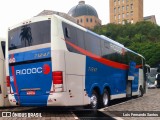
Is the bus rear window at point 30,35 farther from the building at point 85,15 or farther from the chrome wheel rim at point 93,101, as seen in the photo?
the building at point 85,15

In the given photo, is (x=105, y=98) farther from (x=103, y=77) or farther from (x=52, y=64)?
(x=52, y=64)

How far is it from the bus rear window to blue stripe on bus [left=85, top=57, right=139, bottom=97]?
2159 millimetres

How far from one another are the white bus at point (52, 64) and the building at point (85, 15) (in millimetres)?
126115

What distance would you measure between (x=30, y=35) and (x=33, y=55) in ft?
2.62

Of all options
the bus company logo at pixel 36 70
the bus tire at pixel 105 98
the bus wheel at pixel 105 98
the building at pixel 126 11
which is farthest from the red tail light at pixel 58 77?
the building at pixel 126 11

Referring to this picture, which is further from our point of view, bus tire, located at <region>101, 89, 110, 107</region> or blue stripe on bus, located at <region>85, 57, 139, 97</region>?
bus tire, located at <region>101, 89, 110, 107</region>

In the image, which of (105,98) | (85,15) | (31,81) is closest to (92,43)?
(105,98)

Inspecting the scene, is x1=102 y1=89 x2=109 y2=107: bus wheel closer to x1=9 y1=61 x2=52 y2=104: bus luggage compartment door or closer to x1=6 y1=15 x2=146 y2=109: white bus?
x1=6 y1=15 x2=146 y2=109: white bus

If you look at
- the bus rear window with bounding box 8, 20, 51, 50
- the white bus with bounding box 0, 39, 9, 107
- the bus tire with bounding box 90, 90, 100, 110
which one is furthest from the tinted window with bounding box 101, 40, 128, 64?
the white bus with bounding box 0, 39, 9, 107

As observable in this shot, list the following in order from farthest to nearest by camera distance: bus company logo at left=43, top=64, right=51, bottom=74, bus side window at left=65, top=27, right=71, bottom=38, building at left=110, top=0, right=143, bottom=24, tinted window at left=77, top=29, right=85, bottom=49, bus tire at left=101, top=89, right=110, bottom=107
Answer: building at left=110, top=0, right=143, bottom=24 < bus tire at left=101, top=89, right=110, bottom=107 < tinted window at left=77, top=29, right=85, bottom=49 < bus side window at left=65, top=27, right=71, bottom=38 < bus company logo at left=43, top=64, right=51, bottom=74

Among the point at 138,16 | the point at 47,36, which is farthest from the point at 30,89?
the point at 138,16

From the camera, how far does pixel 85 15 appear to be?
138 m

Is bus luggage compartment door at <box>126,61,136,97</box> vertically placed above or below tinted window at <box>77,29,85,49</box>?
below

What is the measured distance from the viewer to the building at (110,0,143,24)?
13050 centimetres
